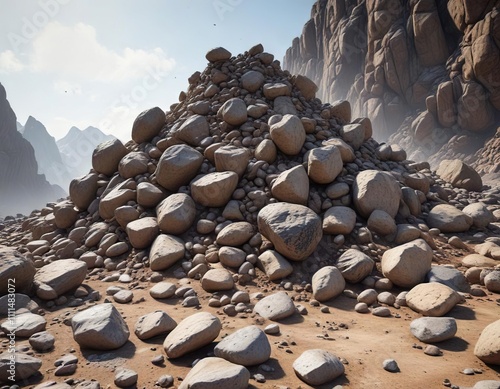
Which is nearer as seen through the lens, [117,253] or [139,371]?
[139,371]

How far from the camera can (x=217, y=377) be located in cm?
178

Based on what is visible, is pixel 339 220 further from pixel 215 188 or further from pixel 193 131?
pixel 193 131

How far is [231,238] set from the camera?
4.23 m

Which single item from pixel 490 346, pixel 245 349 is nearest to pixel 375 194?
pixel 490 346

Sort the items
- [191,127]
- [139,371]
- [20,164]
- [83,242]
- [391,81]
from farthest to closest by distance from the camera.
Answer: [20,164]
[391,81]
[191,127]
[83,242]
[139,371]

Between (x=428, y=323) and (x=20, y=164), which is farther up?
(x=20, y=164)

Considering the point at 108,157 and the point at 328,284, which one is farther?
the point at 108,157

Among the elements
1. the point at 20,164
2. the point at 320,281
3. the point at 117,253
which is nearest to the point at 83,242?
the point at 117,253

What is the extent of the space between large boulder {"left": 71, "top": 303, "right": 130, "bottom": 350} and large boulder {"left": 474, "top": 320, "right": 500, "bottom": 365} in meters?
2.73

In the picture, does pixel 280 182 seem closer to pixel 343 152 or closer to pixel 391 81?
pixel 343 152

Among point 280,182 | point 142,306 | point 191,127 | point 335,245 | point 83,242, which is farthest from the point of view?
point 191,127

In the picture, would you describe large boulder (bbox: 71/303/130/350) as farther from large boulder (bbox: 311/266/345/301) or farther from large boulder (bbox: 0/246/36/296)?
large boulder (bbox: 311/266/345/301)

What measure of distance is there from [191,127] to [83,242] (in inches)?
114

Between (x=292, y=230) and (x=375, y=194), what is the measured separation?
167 centimetres
